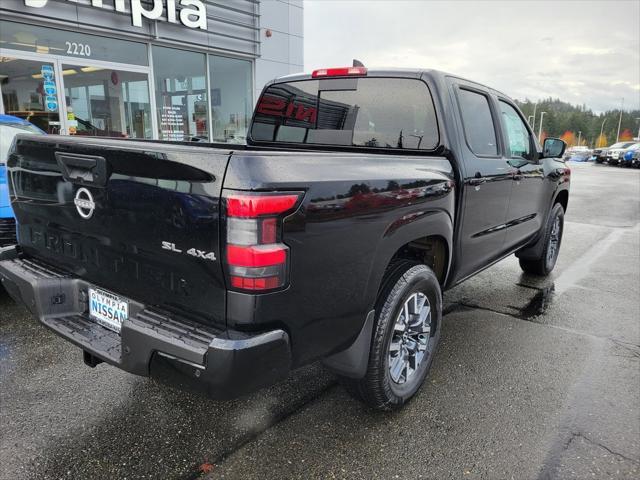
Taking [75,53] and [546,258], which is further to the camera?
[75,53]

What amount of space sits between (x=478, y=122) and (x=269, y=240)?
2478 millimetres

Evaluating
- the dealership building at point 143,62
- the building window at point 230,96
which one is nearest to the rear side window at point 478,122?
the dealership building at point 143,62

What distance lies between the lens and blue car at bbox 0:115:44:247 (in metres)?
4.20

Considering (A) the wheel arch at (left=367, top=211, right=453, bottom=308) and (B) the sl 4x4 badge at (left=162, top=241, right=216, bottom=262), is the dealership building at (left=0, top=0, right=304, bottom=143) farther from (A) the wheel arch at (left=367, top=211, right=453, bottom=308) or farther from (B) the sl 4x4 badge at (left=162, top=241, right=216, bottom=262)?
(B) the sl 4x4 badge at (left=162, top=241, right=216, bottom=262)

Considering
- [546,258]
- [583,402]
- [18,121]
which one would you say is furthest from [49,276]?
[546,258]

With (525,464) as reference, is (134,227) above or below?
above

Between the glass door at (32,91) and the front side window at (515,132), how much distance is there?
28.3ft

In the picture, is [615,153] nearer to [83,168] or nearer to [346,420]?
[346,420]

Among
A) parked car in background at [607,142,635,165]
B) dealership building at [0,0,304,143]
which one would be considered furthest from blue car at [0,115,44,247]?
parked car in background at [607,142,635,165]

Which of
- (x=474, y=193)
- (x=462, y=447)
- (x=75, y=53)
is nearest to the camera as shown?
(x=462, y=447)

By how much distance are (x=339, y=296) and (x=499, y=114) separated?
8.74ft

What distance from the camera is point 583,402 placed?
296 cm

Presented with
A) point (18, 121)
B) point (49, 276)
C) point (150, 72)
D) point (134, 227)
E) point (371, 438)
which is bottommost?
point (371, 438)

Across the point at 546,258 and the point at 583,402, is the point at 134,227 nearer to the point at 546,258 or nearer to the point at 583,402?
the point at 583,402
